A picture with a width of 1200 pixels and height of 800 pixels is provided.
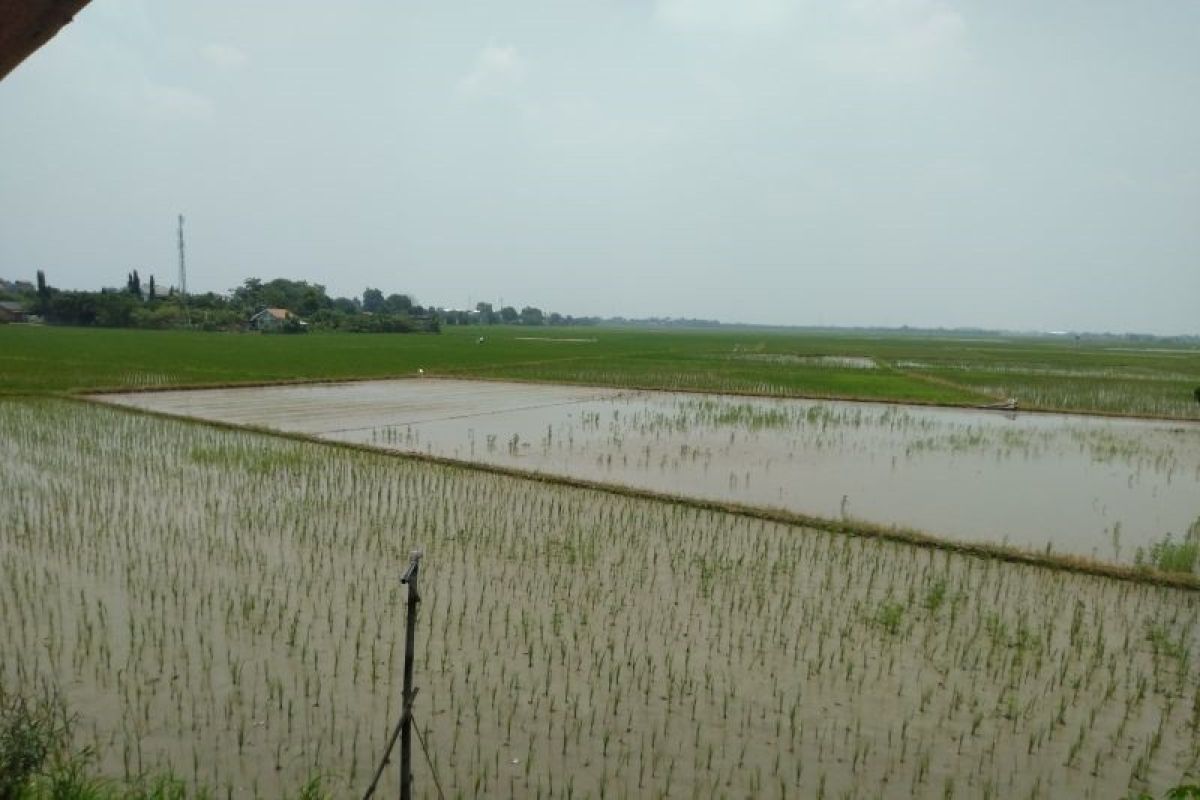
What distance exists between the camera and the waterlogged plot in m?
2.88

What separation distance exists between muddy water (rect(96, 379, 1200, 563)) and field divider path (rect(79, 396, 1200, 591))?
31 centimetres

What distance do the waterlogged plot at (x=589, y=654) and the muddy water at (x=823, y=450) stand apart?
1772mm

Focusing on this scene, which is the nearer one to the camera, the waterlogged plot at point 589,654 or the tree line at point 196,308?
the waterlogged plot at point 589,654

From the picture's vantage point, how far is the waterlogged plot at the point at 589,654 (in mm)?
2877

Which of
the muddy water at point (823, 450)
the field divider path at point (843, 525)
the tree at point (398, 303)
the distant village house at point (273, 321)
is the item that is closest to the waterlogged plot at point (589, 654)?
the field divider path at point (843, 525)

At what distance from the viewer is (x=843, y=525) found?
20.7ft

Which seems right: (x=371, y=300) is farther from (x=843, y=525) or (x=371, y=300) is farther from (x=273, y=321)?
(x=843, y=525)

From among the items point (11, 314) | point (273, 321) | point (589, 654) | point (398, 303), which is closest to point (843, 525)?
point (589, 654)

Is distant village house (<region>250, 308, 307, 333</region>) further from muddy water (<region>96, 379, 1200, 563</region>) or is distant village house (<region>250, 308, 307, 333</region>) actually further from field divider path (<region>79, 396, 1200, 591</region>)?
field divider path (<region>79, 396, 1200, 591</region>)

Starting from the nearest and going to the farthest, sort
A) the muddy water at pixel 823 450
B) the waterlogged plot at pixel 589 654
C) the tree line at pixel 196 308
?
1. the waterlogged plot at pixel 589 654
2. the muddy water at pixel 823 450
3. the tree line at pixel 196 308

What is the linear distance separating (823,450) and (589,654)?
7503 mm

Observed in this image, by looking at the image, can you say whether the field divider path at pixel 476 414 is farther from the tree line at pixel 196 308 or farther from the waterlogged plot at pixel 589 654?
the tree line at pixel 196 308

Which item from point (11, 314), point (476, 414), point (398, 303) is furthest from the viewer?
point (398, 303)

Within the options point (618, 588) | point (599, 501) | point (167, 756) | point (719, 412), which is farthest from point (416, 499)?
point (719, 412)
